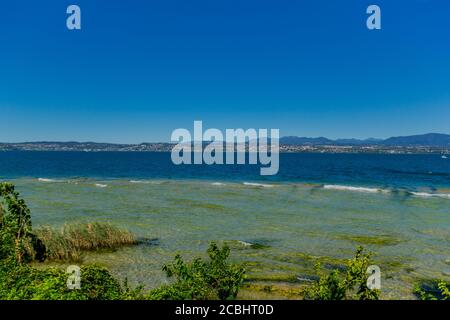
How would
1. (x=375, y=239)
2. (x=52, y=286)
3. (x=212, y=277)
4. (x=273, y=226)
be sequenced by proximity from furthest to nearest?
(x=273, y=226) < (x=375, y=239) < (x=212, y=277) < (x=52, y=286)

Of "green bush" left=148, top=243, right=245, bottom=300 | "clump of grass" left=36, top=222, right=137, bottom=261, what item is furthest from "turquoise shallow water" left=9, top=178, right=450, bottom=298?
"green bush" left=148, top=243, right=245, bottom=300

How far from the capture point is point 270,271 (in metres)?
A: 24.7

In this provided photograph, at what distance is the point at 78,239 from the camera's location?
2764 centimetres

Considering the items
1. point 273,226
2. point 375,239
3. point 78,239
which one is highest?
point 78,239

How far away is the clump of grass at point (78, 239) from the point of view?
2520cm

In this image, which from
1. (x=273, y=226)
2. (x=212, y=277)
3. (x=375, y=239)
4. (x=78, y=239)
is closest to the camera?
(x=212, y=277)

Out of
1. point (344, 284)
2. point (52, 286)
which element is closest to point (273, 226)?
point (344, 284)

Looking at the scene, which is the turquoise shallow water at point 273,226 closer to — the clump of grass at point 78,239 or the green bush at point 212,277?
the clump of grass at point 78,239

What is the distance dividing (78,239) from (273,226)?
19791mm

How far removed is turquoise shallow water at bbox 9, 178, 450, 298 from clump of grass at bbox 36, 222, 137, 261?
1452mm

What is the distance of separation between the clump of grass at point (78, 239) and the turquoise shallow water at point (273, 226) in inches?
57.2

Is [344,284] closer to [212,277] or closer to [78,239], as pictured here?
[212,277]
